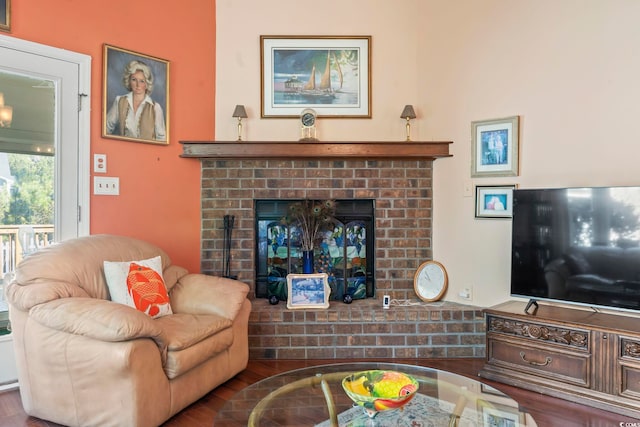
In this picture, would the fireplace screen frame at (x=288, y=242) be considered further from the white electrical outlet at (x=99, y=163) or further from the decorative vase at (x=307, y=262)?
the white electrical outlet at (x=99, y=163)

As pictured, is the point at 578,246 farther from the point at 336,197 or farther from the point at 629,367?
the point at 336,197

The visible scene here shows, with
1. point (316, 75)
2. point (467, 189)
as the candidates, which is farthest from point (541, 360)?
point (316, 75)

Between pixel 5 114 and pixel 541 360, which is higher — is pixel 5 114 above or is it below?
above

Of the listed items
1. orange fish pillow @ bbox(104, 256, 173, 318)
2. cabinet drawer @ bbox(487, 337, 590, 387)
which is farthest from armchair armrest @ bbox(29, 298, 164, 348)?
cabinet drawer @ bbox(487, 337, 590, 387)

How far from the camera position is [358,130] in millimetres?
3270

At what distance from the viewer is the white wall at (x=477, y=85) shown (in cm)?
240

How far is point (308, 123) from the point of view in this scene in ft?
10.4

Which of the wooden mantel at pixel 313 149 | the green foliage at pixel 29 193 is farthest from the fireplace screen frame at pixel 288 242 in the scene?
the green foliage at pixel 29 193

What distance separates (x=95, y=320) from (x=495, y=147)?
2.75 m

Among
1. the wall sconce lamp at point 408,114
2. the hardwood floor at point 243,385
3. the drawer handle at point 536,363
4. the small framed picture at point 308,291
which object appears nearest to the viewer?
the hardwood floor at point 243,385

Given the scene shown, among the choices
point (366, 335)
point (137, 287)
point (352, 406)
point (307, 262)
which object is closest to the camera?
point (352, 406)

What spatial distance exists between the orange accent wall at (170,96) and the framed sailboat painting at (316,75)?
503 mm

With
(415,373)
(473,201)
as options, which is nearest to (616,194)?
(473,201)

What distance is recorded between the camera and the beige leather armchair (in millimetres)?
1679
